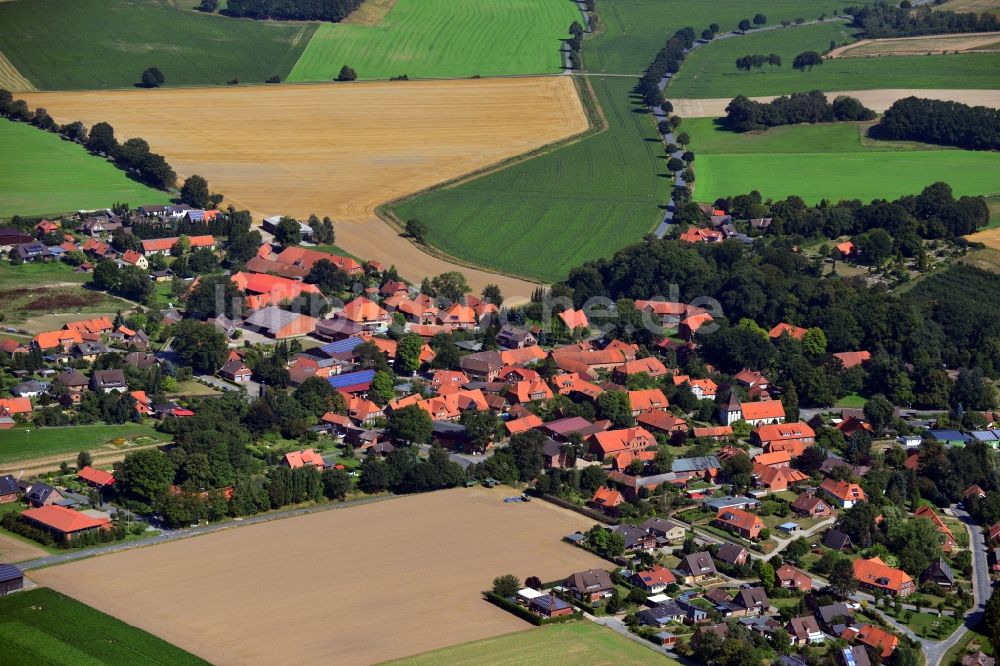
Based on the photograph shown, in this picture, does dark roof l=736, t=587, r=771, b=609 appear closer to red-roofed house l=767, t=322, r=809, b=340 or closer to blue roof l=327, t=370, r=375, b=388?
blue roof l=327, t=370, r=375, b=388

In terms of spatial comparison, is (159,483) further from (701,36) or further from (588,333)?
(701,36)

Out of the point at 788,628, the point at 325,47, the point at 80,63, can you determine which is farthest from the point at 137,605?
the point at 325,47

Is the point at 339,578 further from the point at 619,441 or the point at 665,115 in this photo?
the point at 665,115

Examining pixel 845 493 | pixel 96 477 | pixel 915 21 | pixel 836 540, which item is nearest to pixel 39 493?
pixel 96 477

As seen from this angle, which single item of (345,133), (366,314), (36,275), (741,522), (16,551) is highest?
(345,133)

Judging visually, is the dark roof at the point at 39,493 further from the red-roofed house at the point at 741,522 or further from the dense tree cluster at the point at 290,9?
the dense tree cluster at the point at 290,9

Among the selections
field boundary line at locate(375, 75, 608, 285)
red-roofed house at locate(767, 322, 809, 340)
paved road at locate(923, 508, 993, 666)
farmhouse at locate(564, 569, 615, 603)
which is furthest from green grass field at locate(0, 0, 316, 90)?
paved road at locate(923, 508, 993, 666)
